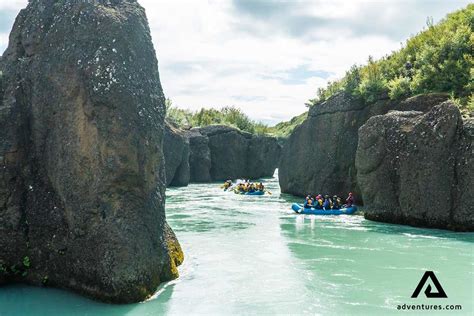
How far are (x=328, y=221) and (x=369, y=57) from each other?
12.8m

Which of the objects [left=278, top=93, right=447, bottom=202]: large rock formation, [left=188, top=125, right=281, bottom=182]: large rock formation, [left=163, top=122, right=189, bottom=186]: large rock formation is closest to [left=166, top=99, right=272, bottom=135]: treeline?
[left=188, top=125, right=281, bottom=182]: large rock formation

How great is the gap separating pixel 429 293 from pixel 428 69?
14282mm

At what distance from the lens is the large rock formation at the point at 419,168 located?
→ 1562 centimetres

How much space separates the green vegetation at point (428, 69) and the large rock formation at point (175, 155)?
13.1 meters

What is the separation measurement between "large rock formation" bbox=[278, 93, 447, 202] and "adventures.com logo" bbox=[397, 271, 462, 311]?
40.1 ft

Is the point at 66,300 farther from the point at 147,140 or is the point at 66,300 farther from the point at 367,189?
the point at 367,189

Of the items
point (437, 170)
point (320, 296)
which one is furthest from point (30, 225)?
point (437, 170)

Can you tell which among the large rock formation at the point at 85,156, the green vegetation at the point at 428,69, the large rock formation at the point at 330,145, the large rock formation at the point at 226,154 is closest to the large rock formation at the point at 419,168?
→ the green vegetation at the point at 428,69

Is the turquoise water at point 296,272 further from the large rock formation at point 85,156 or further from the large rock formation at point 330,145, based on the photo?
the large rock formation at point 330,145

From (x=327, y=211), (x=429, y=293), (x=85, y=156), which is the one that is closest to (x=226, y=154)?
(x=327, y=211)

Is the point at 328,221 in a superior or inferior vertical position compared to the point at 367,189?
inferior

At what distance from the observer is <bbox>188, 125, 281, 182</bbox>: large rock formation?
4384 cm

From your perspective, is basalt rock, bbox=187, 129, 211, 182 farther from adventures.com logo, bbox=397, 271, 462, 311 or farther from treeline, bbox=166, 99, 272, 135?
adventures.com logo, bbox=397, 271, 462, 311

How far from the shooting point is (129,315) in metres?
8.08
